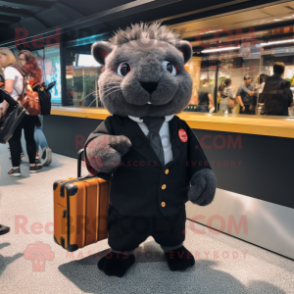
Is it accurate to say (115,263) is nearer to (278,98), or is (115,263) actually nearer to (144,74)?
(144,74)

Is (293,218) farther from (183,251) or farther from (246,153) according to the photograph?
(183,251)

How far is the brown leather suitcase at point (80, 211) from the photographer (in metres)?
1.51

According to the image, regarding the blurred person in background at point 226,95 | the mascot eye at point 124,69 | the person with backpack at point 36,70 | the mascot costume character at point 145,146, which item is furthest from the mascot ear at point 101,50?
the blurred person in background at point 226,95

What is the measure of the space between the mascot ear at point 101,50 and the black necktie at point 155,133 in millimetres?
430

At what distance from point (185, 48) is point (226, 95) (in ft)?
19.4

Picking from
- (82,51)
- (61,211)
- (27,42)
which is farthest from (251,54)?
(61,211)

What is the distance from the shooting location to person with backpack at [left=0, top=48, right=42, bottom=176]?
325 centimetres

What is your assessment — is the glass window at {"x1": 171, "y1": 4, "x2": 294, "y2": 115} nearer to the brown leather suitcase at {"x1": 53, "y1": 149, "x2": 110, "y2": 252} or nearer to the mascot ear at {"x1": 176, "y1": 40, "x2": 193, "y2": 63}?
the mascot ear at {"x1": 176, "y1": 40, "x2": 193, "y2": 63}

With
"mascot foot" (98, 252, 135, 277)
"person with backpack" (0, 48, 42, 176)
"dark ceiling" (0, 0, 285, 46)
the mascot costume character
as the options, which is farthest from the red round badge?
"person with backpack" (0, 48, 42, 176)

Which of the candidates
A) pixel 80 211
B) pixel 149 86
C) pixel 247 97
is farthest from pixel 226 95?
pixel 80 211

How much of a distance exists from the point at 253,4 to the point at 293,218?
6.95ft

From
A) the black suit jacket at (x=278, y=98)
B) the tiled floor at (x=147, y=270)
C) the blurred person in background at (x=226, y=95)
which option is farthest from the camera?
Result: the blurred person in background at (x=226, y=95)

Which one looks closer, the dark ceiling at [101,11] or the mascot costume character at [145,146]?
the mascot costume character at [145,146]

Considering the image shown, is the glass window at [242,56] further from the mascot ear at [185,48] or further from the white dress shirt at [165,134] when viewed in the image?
the white dress shirt at [165,134]
